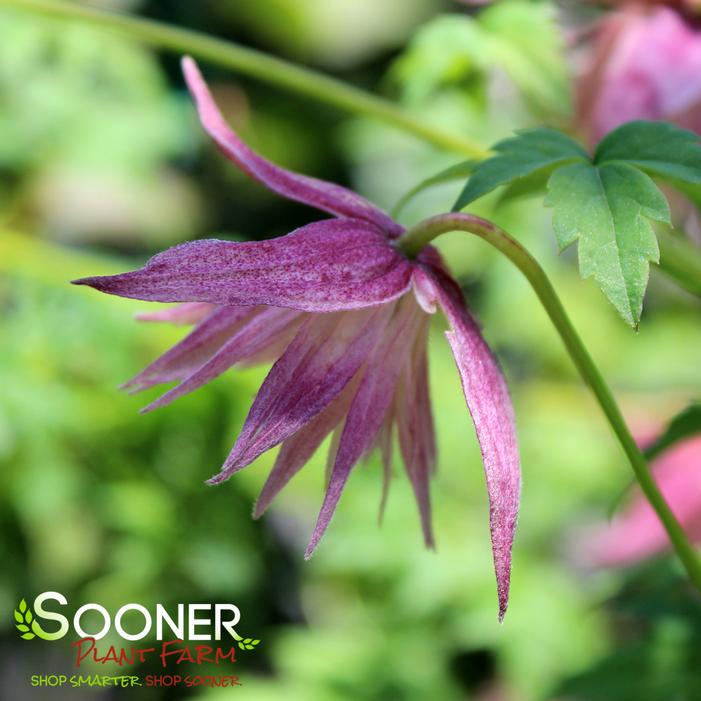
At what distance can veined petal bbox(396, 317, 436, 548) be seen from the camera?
74 centimetres

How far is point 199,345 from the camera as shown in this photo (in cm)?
72

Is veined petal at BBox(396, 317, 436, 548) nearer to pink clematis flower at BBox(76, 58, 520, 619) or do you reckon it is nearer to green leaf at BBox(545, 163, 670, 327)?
pink clematis flower at BBox(76, 58, 520, 619)

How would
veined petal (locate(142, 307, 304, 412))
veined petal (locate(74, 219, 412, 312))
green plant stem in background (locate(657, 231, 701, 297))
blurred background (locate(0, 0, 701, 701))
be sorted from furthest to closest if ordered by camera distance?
blurred background (locate(0, 0, 701, 701)) < green plant stem in background (locate(657, 231, 701, 297)) < veined petal (locate(142, 307, 304, 412)) < veined petal (locate(74, 219, 412, 312))

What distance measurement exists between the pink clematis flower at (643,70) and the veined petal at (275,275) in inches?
20.3

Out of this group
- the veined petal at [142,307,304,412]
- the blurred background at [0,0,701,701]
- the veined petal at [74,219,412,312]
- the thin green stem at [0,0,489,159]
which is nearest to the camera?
the veined petal at [74,219,412,312]

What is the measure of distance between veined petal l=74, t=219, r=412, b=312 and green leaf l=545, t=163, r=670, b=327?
0.11 metres

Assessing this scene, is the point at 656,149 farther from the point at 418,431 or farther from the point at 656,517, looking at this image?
the point at 656,517

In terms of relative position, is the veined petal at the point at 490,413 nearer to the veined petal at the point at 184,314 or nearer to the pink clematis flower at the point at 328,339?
the pink clematis flower at the point at 328,339

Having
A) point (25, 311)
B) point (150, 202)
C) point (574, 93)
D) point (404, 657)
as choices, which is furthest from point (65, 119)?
point (574, 93)

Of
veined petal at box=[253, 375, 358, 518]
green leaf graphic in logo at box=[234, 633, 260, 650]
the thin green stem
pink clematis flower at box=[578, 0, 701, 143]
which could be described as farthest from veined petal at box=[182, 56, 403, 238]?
green leaf graphic in logo at box=[234, 633, 260, 650]

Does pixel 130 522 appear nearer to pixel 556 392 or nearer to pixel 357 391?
pixel 556 392

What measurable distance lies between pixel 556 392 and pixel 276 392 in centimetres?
220

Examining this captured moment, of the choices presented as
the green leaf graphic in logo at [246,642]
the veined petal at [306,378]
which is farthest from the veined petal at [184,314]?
the green leaf graphic in logo at [246,642]

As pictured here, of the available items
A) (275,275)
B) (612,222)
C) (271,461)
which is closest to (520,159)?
(612,222)
